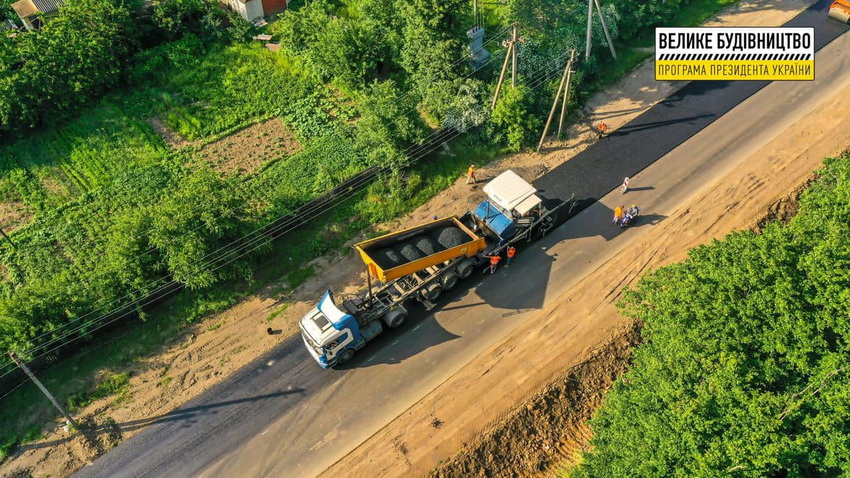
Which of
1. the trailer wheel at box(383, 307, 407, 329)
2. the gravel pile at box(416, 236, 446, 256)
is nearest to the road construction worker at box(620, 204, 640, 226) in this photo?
the gravel pile at box(416, 236, 446, 256)

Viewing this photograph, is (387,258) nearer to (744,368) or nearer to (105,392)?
(105,392)

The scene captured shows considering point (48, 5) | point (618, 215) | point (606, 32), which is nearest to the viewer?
point (618, 215)

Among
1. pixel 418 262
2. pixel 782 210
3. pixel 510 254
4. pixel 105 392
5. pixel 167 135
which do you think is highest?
pixel 167 135

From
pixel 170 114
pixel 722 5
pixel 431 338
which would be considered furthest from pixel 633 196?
pixel 170 114

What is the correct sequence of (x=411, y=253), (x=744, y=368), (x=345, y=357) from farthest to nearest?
(x=411, y=253) → (x=345, y=357) → (x=744, y=368)

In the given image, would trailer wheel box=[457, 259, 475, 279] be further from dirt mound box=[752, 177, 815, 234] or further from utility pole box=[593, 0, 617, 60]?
utility pole box=[593, 0, 617, 60]

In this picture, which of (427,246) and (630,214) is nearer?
(427,246)

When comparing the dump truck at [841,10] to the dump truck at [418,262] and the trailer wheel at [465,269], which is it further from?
the trailer wheel at [465,269]

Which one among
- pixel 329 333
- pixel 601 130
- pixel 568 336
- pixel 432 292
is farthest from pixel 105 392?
pixel 601 130

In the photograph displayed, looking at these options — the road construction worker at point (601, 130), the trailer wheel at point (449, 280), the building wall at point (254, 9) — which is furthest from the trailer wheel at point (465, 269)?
the building wall at point (254, 9)

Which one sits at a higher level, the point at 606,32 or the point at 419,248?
the point at 606,32
